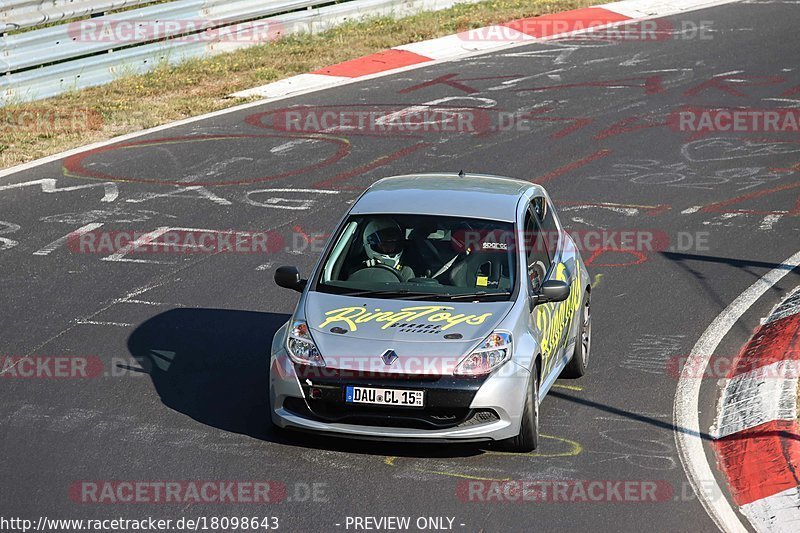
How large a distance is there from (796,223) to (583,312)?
199 inches

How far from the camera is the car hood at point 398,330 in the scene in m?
7.81

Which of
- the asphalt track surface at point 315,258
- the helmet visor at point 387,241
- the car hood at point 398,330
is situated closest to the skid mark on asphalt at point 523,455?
the asphalt track surface at point 315,258

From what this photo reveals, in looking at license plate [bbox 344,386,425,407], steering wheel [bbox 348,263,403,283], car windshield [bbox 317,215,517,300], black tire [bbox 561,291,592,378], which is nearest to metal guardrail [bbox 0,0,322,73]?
car windshield [bbox 317,215,517,300]

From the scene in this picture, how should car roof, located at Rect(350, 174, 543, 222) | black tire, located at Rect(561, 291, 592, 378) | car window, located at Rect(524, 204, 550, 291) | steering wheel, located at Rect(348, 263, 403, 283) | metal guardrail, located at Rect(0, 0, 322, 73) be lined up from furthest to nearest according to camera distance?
metal guardrail, located at Rect(0, 0, 322, 73) → black tire, located at Rect(561, 291, 592, 378) → car roof, located at Rect(350, 174, 543, 222) → car window, located at Rect(524, 204, 550, 291) → steering wheel, located at Rect(348, 263, 403, 283)

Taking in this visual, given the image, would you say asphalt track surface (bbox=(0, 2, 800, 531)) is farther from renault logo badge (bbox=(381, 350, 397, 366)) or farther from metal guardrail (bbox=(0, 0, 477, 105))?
metal guardrail (bbox=(0, 0, 477, 105))

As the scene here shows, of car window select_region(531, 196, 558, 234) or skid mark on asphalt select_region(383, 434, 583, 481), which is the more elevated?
car window select_region(531, 196, 558, 234)

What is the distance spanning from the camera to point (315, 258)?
41.5ft

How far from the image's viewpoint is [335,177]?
15.5m

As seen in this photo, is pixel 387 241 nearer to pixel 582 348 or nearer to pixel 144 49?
pixel 582 348

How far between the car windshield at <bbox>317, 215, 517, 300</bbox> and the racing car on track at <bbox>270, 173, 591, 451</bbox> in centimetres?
1

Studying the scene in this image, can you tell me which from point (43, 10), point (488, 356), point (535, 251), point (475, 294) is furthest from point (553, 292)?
point (43, 10)

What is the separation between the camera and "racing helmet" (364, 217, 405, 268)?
894cm

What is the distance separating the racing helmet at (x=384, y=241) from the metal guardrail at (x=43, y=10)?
10.8 metres

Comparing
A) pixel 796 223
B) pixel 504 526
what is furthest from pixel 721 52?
pixel 504 526
